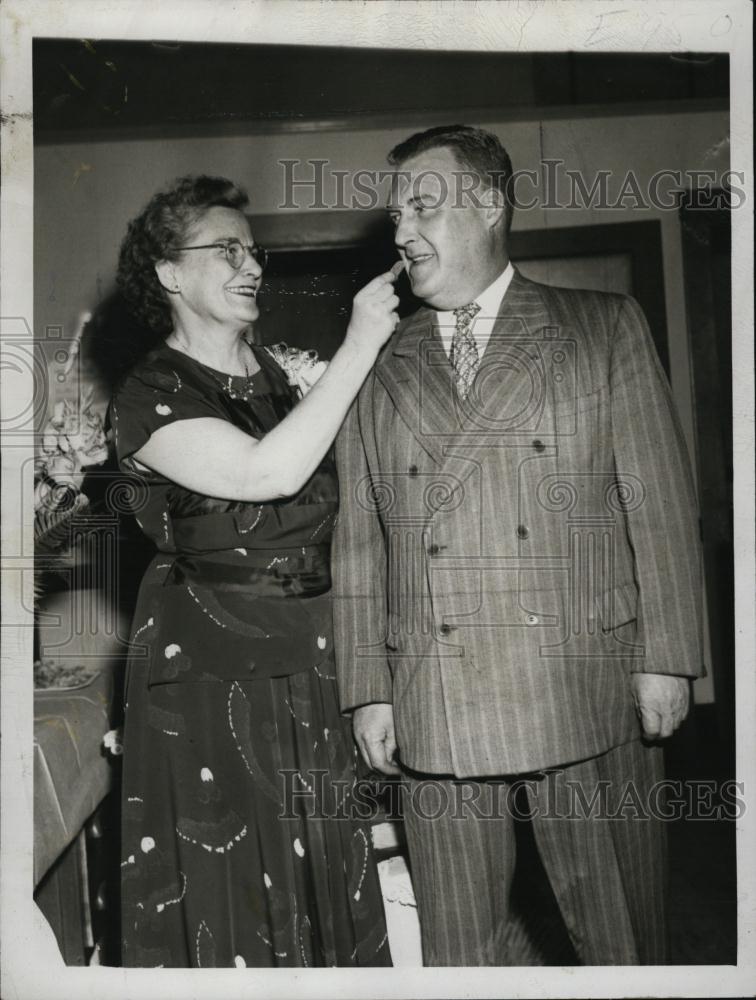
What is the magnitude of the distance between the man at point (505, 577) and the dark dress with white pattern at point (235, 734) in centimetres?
8

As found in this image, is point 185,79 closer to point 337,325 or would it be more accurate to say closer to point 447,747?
point 337,325

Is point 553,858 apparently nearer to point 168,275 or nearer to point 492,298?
point 492,298

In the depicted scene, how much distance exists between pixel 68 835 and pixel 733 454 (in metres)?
1.36

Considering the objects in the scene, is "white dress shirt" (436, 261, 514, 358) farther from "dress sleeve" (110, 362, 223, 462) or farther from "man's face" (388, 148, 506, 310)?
"dress sleeve" (110, 362, 223, 462)

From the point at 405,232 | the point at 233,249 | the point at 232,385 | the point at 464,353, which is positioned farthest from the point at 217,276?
the point at 464,353

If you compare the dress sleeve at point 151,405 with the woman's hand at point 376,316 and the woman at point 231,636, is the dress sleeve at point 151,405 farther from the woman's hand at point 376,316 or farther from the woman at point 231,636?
the woman's hand at point 376,316

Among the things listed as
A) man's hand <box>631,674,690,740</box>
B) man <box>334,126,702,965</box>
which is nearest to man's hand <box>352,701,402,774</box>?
man <box>334,126,702,965</box>

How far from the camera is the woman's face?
4.75 ft

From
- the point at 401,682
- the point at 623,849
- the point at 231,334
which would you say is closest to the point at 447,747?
the point at 401,682

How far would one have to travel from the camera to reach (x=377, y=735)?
142 centimetres

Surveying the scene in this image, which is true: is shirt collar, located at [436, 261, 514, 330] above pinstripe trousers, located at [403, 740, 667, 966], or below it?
above

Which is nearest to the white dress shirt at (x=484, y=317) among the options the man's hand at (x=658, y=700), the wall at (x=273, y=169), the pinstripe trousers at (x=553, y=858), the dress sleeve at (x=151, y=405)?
the wall at (x=273, y=169)

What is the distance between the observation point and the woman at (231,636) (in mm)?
1402

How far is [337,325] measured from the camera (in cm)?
146
